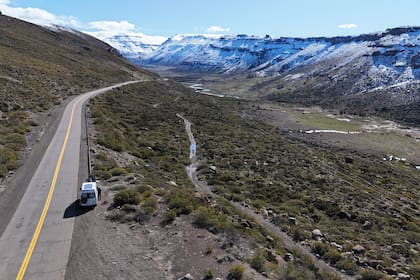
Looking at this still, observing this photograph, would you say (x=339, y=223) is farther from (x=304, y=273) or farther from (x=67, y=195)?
(x=67, y=195)

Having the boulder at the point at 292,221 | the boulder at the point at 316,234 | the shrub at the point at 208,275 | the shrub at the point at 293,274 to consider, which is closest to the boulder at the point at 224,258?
the shrub at the point at 208,275

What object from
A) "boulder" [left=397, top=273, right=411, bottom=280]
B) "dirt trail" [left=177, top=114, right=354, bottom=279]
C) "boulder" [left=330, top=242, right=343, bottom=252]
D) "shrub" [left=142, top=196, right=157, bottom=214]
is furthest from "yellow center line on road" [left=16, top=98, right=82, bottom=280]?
"boulder" [left=397, top=273, right=411, bottom=280]

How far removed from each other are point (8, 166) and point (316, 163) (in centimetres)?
3969

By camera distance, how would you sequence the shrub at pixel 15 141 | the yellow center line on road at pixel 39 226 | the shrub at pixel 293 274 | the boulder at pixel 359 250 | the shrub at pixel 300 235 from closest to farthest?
the yellow center line on road at pixel 39 226 → the shrub at pixel 293 274 → the boulder at pixel 359 250 → the shrub at pixel 300 235 → the shrub at pixel 15 141

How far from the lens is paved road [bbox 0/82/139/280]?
51.4 feet

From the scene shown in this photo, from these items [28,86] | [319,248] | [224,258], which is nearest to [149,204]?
[224,258]

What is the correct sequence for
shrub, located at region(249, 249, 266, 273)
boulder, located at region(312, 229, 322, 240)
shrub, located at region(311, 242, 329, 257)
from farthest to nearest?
boulder, located at region(312, 229, 322, 240) < shrub, located at region(311, 242, 329, 257) < shrub, located at region(249, 249, 266, 273)

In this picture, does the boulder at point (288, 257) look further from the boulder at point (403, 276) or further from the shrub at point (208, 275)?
the boulder at point (403, 276)

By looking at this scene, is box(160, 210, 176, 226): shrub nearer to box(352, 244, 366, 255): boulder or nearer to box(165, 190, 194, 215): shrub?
box(165, 190, 194, 215): shrub

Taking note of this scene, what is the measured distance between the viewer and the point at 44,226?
1912 centimetres

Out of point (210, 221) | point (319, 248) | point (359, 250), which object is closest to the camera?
point (210, 221)

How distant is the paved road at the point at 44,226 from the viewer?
617 inches

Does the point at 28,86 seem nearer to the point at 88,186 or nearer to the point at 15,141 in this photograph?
the point at 15,141

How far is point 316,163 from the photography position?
172 ft
